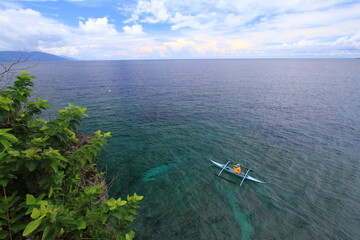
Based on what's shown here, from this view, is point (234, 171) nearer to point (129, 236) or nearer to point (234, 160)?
point (234, 160)

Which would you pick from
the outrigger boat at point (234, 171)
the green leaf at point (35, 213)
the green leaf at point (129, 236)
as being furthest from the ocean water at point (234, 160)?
the green leaf at point (35, 213)

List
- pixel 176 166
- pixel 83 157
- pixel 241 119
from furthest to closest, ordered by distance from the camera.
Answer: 1. pixel 241 119
2. pixel 176 166
3. pixel 83 157

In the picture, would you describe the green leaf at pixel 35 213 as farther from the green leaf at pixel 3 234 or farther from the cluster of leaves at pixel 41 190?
the green leaf at pixel 3 234

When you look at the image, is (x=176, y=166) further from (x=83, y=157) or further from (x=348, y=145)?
(x=348, y=145)

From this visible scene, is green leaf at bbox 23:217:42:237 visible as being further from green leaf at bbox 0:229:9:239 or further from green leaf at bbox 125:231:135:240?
green leaf at bbox 125:231:135:240

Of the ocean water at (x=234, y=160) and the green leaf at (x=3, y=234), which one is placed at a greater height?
the green leaf at (x=3, y=234)

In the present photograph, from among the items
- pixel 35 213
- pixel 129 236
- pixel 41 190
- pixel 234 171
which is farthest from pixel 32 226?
pixel 234 171

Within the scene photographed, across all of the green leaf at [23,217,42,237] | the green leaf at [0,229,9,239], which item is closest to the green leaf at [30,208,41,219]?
the green leaf at [23,217,42,237]

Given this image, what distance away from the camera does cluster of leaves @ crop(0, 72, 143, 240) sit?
4.51 metres

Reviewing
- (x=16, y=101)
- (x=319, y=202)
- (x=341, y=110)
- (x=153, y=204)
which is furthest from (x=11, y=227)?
(x=341, y=110)

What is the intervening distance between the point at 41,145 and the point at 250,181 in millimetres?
25870

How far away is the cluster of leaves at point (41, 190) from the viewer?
451 cm

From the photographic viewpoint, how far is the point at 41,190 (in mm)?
6480

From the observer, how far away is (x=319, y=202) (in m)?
22.3
